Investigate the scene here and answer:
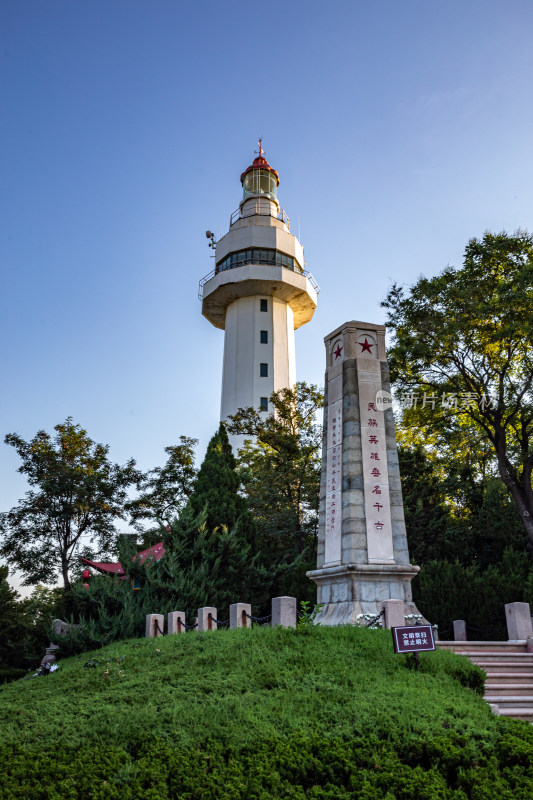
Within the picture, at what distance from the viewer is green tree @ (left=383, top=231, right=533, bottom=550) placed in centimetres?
1797

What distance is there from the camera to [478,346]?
19312 millimetres

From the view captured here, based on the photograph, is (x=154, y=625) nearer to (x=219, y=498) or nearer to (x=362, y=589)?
(x=362, y=589)

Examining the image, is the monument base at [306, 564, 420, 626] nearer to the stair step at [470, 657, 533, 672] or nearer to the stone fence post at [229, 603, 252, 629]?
the stone fence post at [229, 603, 252, 629]

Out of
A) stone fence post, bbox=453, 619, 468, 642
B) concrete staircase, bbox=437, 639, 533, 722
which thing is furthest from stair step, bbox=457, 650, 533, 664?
stone fence post, bbox=453, 619, 468, 642

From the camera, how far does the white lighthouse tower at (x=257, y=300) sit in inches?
1431

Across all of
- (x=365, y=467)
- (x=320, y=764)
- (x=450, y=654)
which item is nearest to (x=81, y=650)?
(x=365, y=467)

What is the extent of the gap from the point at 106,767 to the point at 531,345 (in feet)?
52.8

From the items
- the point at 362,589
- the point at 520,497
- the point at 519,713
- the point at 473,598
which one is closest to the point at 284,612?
the point at 362,589

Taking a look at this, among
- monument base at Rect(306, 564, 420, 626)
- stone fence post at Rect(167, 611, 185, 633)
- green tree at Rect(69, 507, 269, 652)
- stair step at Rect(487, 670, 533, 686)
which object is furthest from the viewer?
green tree at Rect(69, 507, 269, 652)

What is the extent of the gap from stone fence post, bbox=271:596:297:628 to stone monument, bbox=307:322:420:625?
1064 millimetres

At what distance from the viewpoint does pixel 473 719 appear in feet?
24.0

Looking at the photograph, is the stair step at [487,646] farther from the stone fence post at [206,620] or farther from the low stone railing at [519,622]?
the stone fence post at [206,620]

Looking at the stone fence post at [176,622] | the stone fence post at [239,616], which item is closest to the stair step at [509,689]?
the stone fence post at [239,616]

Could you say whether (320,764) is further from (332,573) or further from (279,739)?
(332,573)
